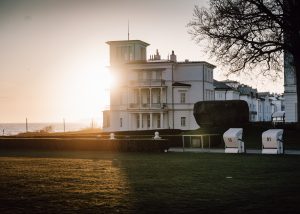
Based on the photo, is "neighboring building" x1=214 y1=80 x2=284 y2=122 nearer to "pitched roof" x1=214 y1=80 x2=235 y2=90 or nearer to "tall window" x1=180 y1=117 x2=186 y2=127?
"pitched roof" x1=214 y1=80 x2=235 y2=90

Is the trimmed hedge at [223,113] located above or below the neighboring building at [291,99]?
below

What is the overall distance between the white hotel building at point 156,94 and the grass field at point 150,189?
64.6 meters

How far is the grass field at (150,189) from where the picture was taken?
964 cm

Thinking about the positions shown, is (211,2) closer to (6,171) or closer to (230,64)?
(230,64)

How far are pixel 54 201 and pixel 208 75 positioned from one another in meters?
77.7

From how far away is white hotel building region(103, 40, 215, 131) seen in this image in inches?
3255

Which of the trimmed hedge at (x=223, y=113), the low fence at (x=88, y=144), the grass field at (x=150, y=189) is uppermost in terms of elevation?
the trimmed hedge at (x=223, y=113)

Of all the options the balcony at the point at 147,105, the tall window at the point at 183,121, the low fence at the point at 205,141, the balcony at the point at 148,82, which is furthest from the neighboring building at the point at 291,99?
the low fence at the point at 205,141

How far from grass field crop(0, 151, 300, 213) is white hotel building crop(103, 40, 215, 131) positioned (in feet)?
212

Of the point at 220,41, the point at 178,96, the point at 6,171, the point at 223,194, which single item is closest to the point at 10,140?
the point at 220,41

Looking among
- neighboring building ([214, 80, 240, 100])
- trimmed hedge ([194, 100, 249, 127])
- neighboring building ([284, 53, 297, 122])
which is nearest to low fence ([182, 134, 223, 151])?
trimmed hedge ([194, 100, 249, 127])

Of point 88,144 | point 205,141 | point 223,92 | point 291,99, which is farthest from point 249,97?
point 88,144

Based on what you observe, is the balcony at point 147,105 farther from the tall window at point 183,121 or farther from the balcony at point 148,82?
the tall window at point 183,121

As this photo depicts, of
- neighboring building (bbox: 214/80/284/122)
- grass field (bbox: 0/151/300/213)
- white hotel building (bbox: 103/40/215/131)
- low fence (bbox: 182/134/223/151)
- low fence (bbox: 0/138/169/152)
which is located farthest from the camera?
neighboring building (bbox: 214/80/284/122)
